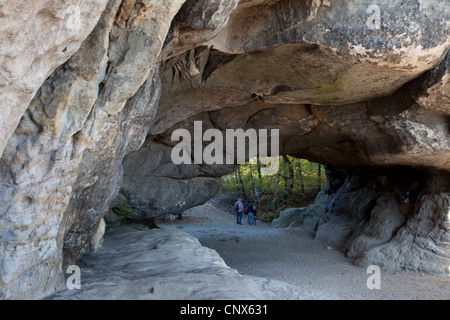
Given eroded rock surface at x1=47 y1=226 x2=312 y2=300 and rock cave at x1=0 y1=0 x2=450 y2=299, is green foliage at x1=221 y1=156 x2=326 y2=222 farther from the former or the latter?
eroded rock surface at x1=47 y1=226 x2=312 y2=300

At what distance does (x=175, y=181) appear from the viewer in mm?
11320

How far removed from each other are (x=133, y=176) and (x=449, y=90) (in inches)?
306

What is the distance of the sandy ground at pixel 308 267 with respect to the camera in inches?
261

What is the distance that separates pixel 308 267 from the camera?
8570 mm

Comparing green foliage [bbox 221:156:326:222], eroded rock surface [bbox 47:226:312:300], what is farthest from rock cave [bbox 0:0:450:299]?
green foliage [bbox 221:156:326:222]

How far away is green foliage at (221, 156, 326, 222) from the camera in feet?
66.3

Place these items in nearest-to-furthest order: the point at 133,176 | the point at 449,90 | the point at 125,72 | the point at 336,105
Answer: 1. the point at 125,72
2. the point at 449,90
3. the point at 336,105
4. the point at 133,176

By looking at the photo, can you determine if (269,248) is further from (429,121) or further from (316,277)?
(429,121)

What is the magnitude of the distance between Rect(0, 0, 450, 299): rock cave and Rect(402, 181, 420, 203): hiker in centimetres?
21

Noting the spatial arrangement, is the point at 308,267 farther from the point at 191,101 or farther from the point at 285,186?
the point at 285,186

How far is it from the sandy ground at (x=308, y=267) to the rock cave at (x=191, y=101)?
0.63m

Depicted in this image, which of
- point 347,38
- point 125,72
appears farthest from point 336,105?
point 125,72

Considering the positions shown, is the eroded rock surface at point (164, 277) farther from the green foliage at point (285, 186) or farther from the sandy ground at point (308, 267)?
the green foliage at point (285, 186)

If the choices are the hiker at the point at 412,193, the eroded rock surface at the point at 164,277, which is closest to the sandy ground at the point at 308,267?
Answer: the eroded rock surface at the point at 164,277
